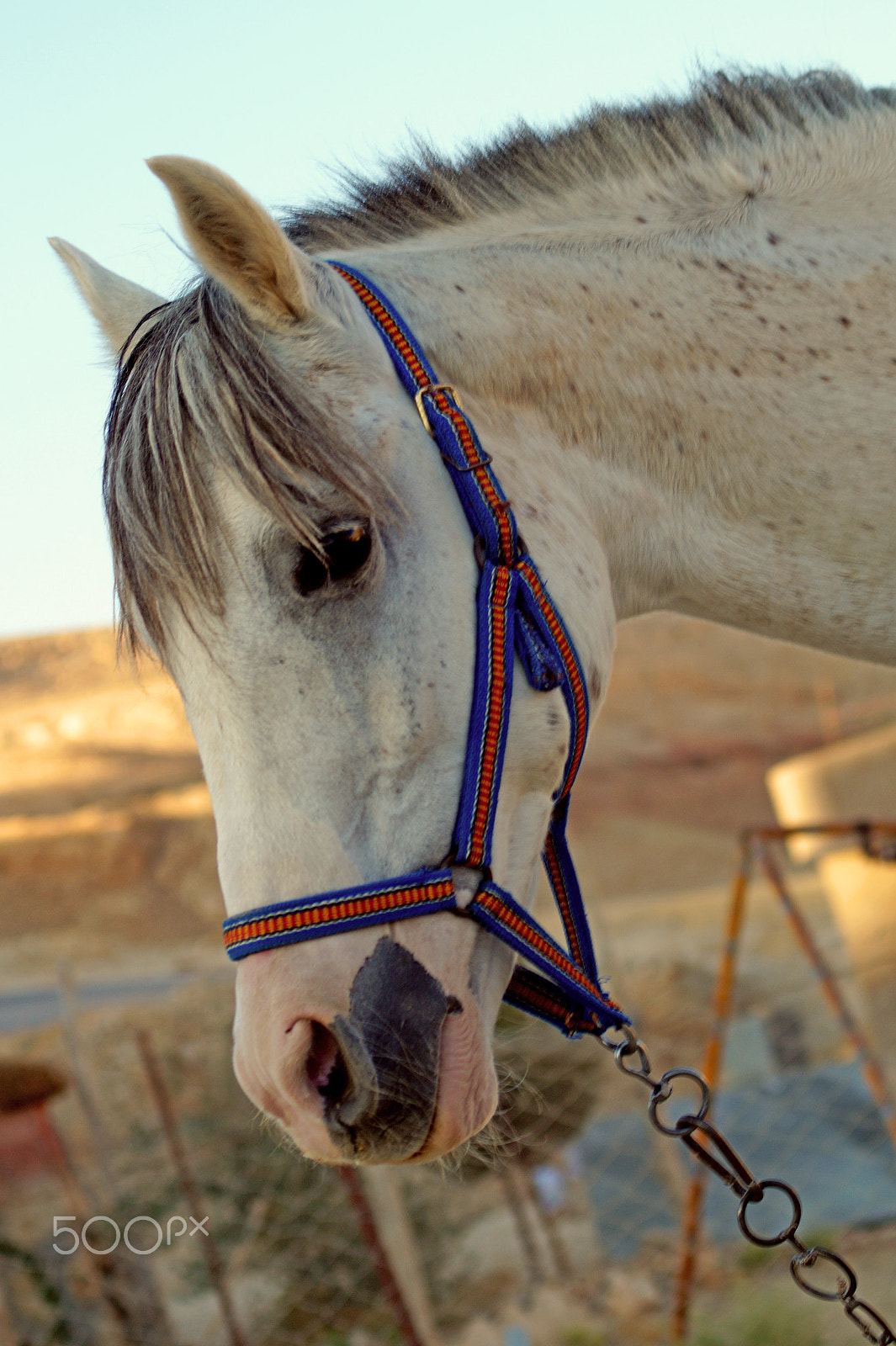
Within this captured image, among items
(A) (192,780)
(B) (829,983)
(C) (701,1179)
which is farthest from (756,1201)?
(A) (192,780)

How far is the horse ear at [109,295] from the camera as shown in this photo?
6.06 ft

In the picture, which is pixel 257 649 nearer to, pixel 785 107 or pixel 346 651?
pixel 346 651

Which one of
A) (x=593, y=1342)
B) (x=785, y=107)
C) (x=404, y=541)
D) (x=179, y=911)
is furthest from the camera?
(x=179, y=911)

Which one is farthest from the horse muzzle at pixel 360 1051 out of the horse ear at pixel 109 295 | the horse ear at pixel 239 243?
the horse ear at pixel 109 295

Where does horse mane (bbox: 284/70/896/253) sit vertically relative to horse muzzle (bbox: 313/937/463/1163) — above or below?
above

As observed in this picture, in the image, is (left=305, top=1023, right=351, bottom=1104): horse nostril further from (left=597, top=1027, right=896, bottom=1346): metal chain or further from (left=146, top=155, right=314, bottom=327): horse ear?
→ (left=146, top=155, right=314, bottom=327): horse ear

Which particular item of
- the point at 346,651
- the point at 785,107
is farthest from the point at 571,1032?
the point at 785,107

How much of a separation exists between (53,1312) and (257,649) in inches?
216

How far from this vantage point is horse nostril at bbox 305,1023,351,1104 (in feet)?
4.15

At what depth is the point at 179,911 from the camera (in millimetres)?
14078

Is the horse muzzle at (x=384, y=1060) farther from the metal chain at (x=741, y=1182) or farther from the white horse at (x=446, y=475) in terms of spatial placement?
the metal chain at (x=741, y=1182)

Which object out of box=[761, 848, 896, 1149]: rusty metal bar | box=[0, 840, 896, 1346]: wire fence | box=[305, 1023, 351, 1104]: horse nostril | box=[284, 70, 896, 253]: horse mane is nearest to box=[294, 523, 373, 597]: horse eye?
box=[305, 1023, 351, 1104]: horse nostril

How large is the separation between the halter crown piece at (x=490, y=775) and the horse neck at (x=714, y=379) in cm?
12

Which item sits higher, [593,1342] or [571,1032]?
[571,1032]
